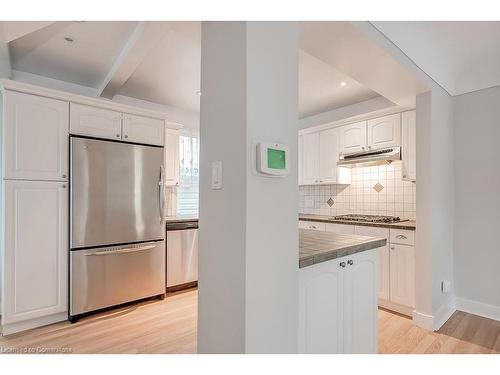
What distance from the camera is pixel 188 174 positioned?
4070 mm

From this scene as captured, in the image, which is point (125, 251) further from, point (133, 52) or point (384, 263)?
point (384, 263)

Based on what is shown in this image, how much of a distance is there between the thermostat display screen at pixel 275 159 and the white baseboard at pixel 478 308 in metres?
2.82

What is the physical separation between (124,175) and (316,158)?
240 cm

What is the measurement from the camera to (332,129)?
3623mm

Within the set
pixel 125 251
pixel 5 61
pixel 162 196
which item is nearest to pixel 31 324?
pixel 125 251

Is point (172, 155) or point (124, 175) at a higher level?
point (172, 155)

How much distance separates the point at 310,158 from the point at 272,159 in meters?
2.94

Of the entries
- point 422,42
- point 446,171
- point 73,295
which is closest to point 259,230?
point 422,42

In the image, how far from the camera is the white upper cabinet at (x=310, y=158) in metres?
3.82

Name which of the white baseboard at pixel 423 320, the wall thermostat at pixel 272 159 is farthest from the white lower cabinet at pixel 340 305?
the white baseboard at pixel 423 320

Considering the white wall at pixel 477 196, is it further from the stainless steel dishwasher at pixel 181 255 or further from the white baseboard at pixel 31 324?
the white baseboard at pixel 31 324
